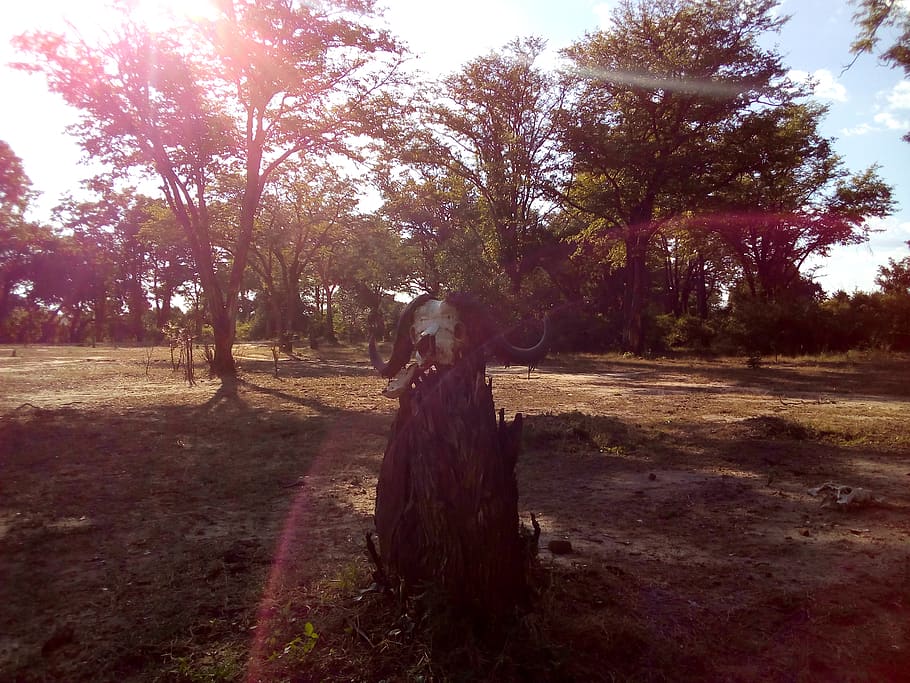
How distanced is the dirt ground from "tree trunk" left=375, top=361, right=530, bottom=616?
0.22 meters

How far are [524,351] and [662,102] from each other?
2378 centimetres

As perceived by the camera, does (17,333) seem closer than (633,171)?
No

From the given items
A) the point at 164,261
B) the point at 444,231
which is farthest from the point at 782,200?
the point at 164,261

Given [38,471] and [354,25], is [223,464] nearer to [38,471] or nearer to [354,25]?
[38,471]

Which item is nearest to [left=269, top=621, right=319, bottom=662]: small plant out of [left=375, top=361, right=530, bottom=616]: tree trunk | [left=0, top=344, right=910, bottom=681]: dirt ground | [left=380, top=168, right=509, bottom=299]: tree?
[left=0, top=344, right=910, bottom=681]: dirt ground

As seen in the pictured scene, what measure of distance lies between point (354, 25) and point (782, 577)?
17.1m

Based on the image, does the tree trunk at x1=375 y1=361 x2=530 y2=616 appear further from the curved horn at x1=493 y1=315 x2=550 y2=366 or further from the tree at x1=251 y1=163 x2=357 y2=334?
the tree at x1=251 y1=163 x2=357 y2=334

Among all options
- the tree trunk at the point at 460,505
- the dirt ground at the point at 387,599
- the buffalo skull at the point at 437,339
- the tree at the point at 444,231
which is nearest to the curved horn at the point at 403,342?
the buffalo skull at the point at 437,339

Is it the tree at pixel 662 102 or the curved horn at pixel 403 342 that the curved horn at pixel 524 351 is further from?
the tree at pixel 662 102

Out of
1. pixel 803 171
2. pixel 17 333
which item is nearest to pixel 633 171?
pixel 803 171

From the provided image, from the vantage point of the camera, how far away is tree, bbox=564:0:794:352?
2366 centimetres

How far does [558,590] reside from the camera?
127 inches

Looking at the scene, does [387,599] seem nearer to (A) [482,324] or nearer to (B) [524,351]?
(A) [482,324]

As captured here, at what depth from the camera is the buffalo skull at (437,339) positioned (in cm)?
349
